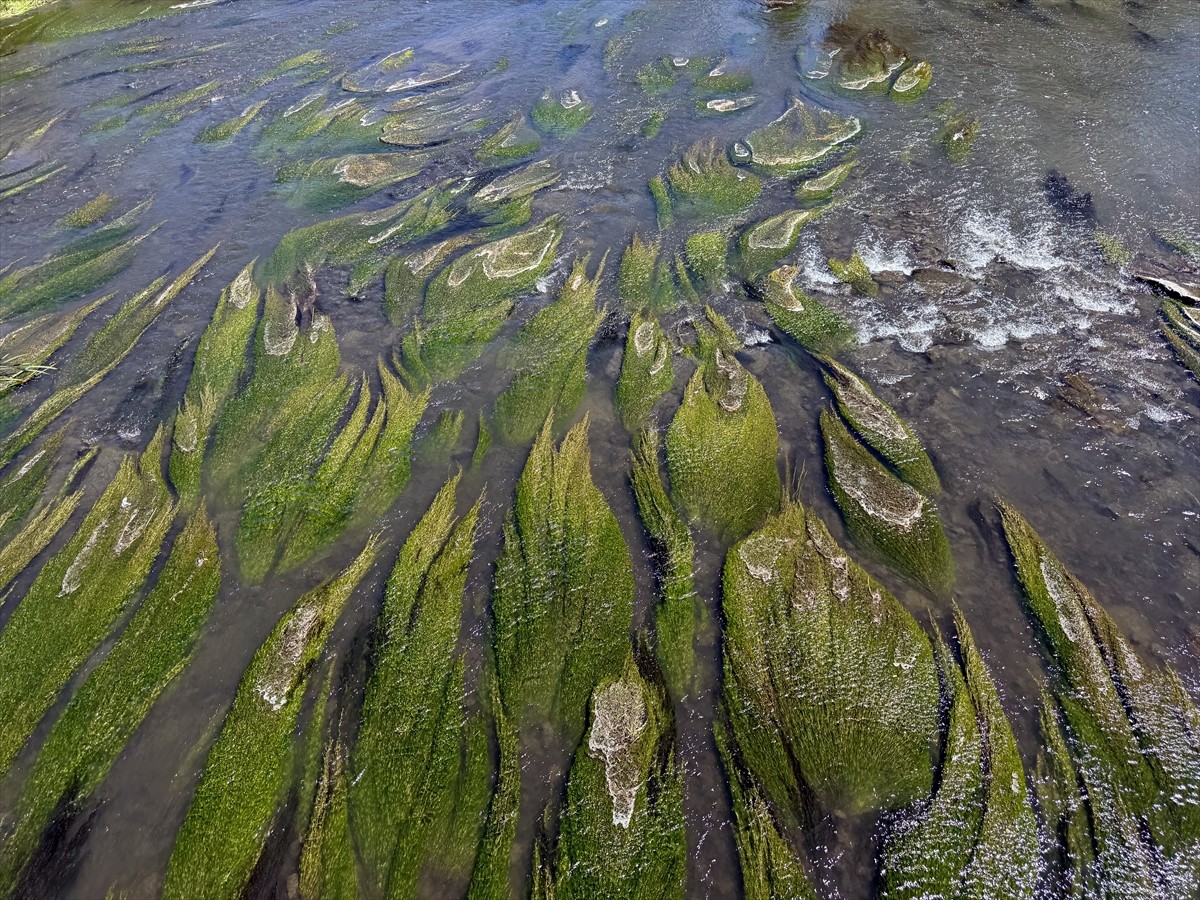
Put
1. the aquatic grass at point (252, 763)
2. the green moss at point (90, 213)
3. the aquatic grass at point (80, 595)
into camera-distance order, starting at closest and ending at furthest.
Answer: the aquatic grass at point (252, 763) → the aquatic grass at point (80, 595) → the green moss at point (90, 213)

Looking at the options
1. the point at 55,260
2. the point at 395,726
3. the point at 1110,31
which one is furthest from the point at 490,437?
the point at 1110,31

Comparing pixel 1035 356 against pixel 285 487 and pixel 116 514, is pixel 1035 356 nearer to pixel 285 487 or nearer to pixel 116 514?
pixel 285 487

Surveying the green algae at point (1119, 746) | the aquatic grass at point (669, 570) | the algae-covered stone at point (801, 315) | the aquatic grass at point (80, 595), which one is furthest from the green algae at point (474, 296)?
the green algae at point (1119, 746)

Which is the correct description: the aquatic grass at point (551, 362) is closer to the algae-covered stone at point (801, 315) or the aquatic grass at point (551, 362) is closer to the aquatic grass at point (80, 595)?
the algae-covered stone at point (801, 315)

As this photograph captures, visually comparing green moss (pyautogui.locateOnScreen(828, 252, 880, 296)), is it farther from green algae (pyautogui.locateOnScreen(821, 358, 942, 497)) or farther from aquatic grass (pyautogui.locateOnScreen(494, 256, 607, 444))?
aquatic grass (pyautogui.locateOnScreen(494, 256, 607, 444))

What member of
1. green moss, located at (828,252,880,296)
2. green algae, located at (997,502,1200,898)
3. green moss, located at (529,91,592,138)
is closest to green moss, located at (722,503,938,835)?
green algae, located at (997,502,1200,898)

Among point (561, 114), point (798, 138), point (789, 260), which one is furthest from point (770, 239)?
point (561, 114)
